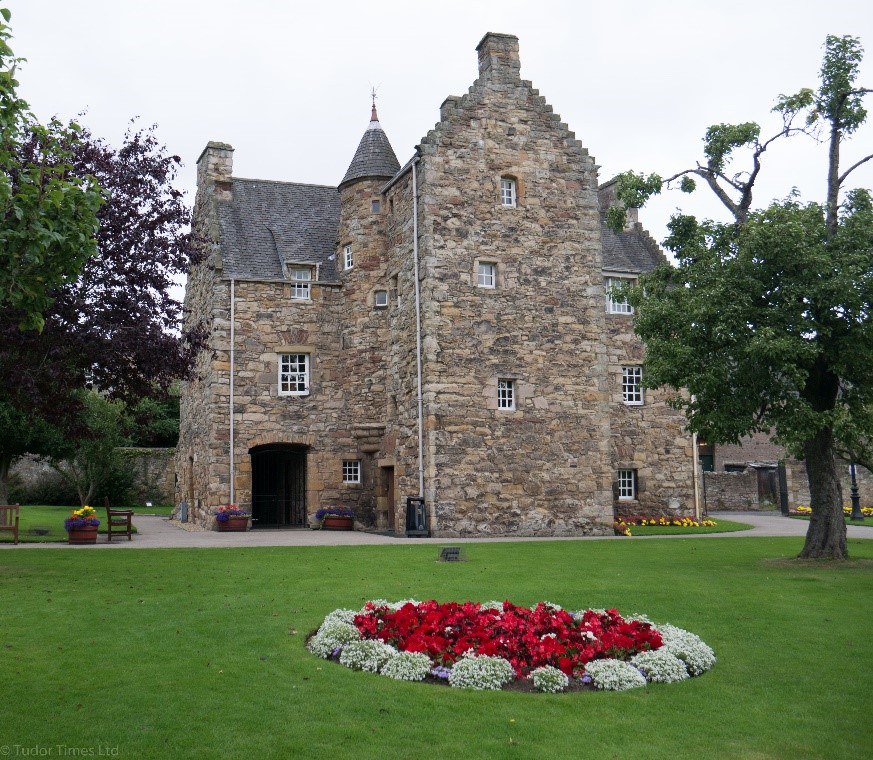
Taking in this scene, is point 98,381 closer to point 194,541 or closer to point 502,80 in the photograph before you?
point 194,541

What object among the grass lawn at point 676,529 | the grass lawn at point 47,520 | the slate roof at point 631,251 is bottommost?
the grass lawn at point 676,529

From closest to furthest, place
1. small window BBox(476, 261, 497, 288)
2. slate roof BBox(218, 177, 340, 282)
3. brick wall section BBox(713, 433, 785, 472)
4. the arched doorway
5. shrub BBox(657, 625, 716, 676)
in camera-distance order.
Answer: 1. shrub BBox(657, 625, 716, 676)
2. small window BBox(476, 261, 497, 288)
3. slate roof BBox(218, 177, 340, 282)
4. the arched doorway
5. brick wall section BBox(713, 433, 785, 472)

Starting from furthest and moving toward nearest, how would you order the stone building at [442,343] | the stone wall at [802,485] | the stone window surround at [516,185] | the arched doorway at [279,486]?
the stone wall at [802,485]
the arched doorway at [279,486]
the stone window surround at [516,185]
the stone building at [442,343]

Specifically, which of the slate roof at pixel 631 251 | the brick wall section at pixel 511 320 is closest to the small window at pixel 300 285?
the brick wall section at pixel 511 320

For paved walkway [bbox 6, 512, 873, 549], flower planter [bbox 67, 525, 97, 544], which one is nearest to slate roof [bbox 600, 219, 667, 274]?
paved walkway [bbox 6, 512, 873, 549]

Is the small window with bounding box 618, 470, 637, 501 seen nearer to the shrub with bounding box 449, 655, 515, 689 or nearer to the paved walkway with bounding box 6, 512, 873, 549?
the paved walkway with bounding box 6, 512, 873, 549

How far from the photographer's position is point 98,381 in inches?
765

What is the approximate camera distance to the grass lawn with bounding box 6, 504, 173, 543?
990 inches

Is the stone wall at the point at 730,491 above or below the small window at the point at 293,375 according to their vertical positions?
below

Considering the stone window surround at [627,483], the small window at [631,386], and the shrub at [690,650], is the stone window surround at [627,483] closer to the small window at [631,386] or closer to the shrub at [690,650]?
the small window at [631,386]

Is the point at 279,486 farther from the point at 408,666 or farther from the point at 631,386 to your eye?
the point at 408,666

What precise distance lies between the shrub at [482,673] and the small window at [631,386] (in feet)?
84.1

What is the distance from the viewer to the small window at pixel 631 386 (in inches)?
1326

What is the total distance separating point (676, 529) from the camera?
103 feet
